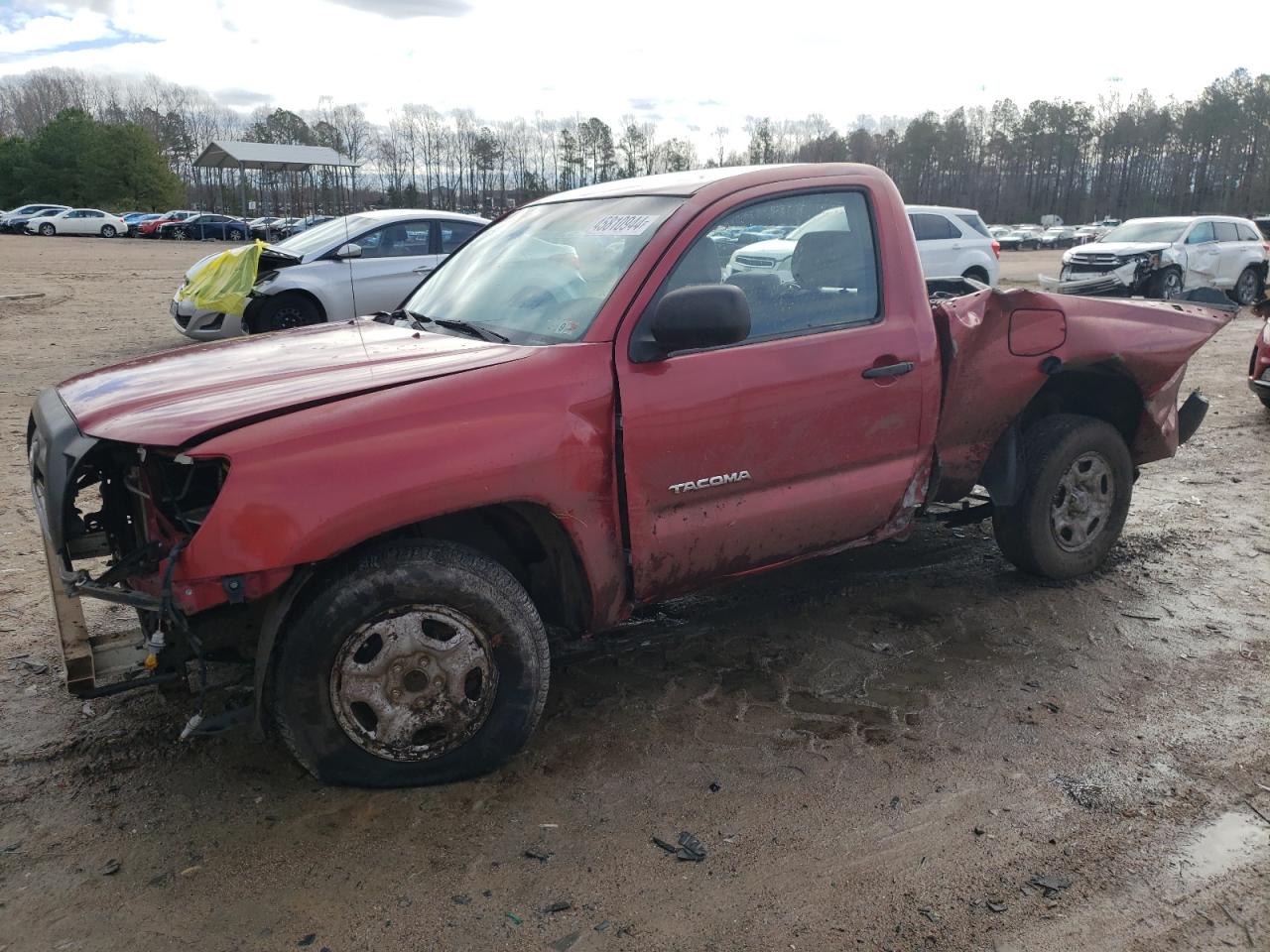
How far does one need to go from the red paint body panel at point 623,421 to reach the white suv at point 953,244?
10.7 metres

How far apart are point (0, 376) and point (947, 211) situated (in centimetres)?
1270

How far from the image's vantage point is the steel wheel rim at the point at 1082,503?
475 centimetres

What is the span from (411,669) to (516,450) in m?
0.73

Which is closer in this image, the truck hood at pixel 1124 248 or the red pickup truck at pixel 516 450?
the red pickup truck at pixel 516 450

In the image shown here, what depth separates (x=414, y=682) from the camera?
303 cm

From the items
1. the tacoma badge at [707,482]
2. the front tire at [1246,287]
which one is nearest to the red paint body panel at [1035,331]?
the tacoma badge at [707,482]

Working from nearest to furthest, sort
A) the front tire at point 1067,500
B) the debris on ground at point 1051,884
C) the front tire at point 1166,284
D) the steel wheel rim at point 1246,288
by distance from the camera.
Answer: the debris on ground at point 1051,884 → the front tire at point 1067,500 → the front tire at point 1166,284 → the steel wheel rim at point 1246,288

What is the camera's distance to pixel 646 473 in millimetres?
3307

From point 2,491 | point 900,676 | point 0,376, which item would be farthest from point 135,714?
point 0,376

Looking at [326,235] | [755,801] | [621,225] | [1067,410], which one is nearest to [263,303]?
[326,235]

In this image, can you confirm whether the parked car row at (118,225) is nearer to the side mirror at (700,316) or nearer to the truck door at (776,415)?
the truck door at (776,415)

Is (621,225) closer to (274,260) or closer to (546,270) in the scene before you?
(546,270)

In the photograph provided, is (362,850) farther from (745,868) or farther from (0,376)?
(0,376)

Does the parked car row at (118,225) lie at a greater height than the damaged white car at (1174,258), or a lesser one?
greater
